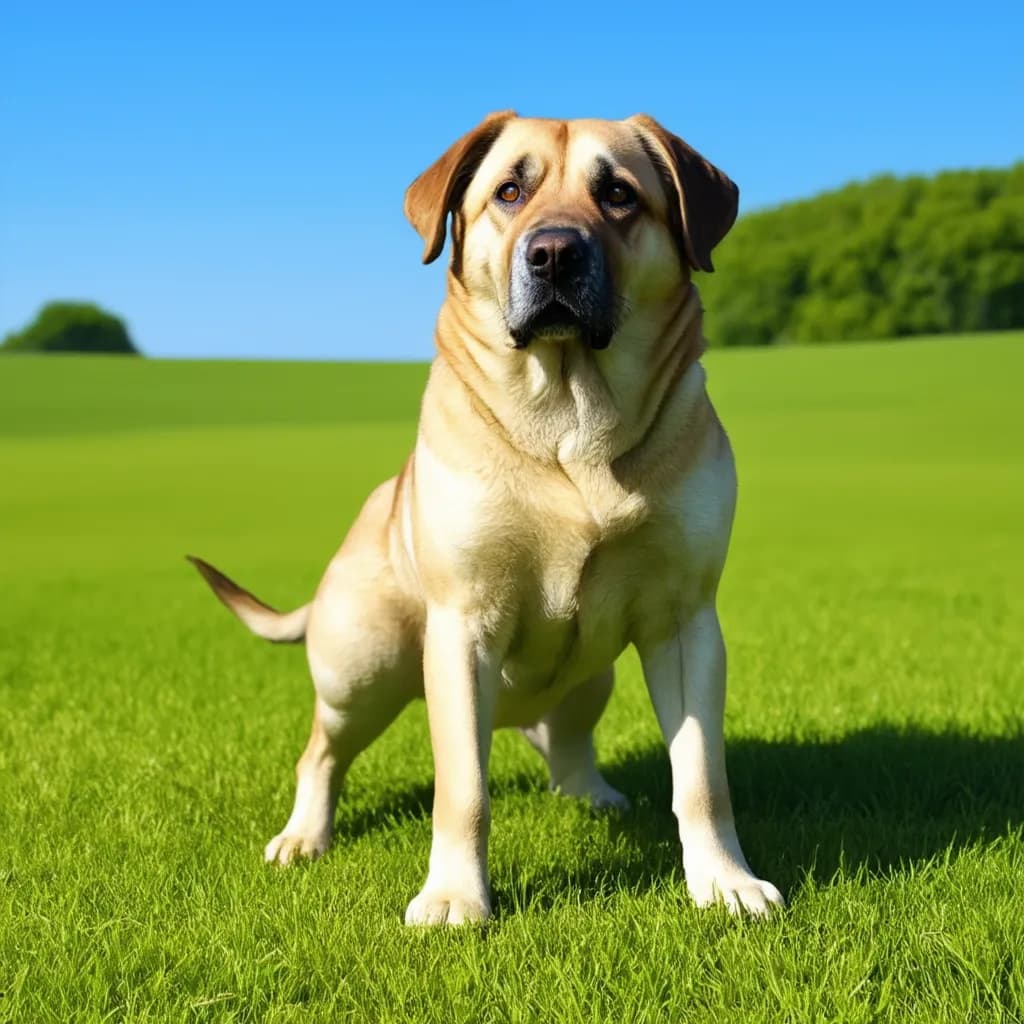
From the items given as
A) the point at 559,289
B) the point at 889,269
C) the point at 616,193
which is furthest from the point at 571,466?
the point at 889,269

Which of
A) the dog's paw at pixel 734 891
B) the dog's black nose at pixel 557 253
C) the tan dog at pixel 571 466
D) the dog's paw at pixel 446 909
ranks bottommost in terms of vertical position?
the dog's paw at pixel 734 891

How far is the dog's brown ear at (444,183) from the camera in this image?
3744 millimetres

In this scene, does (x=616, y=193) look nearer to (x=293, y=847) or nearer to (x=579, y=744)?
(x=579, y=744)

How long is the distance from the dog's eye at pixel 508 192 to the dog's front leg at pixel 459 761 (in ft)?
4.05

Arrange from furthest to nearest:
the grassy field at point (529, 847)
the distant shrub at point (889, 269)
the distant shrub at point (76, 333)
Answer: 1. the distant shrub at point (76, 333)
2. the distant shrub at point (889, 269)
3. the grassy field at point (529, 847)

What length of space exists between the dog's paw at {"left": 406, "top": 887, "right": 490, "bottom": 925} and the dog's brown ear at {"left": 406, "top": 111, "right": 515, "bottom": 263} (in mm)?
1873

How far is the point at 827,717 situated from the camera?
21.2 ft

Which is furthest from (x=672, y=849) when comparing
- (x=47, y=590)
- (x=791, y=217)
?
(x=791, y=217)

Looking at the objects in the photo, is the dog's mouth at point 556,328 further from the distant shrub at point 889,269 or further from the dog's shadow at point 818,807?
the distant shrub at point 889,269

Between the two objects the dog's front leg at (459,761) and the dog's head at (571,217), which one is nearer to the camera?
the dog's head at (571,217)

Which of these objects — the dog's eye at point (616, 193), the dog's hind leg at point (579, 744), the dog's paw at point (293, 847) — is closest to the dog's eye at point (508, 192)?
the dog's eye at point (616, 193)

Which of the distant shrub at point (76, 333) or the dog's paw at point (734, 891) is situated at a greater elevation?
the dog's paw at point (734, 891)

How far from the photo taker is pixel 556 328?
3.58 m

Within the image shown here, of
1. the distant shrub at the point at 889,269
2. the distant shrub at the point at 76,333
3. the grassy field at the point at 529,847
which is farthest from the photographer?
the distant shrub at the point at 76,333
